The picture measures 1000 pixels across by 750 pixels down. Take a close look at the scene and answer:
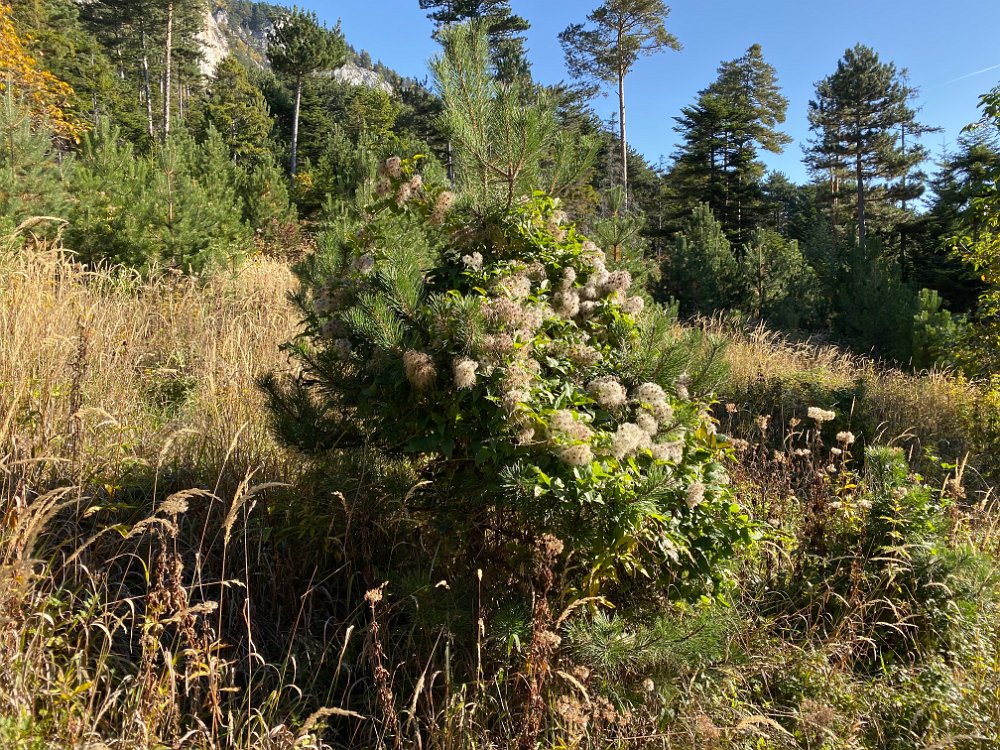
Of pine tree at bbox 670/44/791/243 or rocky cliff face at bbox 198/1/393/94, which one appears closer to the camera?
pine tree at bbox 670/44/791/243

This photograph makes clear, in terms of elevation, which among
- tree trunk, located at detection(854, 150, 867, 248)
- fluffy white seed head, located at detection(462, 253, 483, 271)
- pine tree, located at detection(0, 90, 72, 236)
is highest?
tree trunk, located at detection(854, 150, 867, 248)

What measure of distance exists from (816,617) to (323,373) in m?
2.35

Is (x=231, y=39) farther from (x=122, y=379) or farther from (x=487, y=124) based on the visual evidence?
(x=487, y=124)

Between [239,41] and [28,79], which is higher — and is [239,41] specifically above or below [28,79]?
above

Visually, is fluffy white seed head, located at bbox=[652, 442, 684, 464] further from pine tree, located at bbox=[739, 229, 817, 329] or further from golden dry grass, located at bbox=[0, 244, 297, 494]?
pine tree, located at bbox=[739, 229, 817, 329]

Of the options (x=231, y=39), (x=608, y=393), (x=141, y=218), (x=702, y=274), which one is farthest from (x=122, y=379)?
(x=231, y=39)

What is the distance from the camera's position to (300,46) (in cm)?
2178

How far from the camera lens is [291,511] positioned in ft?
8.29

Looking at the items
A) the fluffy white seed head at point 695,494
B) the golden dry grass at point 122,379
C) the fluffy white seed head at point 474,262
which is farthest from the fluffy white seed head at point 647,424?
the golden dry grass at point 122,379

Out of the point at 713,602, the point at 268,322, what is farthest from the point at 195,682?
the point at 268,322

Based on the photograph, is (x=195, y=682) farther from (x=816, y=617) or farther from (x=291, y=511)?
(x=816, y=617)

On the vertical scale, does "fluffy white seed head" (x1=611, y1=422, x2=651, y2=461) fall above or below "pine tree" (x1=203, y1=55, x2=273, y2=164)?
below

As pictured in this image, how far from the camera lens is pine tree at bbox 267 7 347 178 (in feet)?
71.4

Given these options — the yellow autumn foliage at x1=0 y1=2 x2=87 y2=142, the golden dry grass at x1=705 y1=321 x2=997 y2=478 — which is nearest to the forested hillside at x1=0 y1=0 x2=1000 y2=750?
the golden dry grass at x1=705 y1=321 x2=997 y2=478
